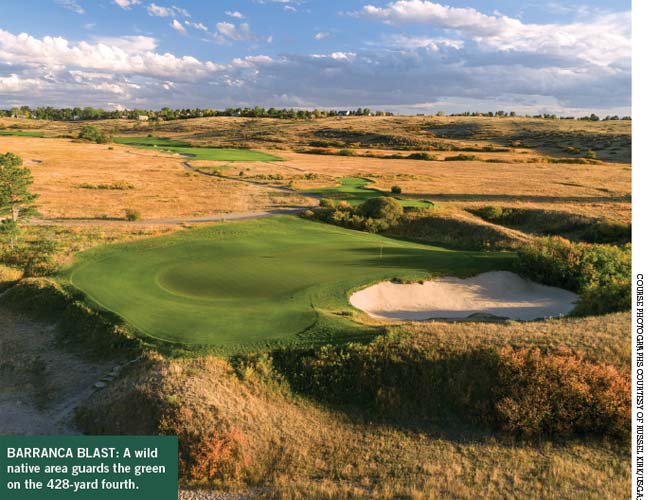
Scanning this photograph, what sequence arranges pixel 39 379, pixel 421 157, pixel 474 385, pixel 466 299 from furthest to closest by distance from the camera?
pixel 421 157, pixel 466 299, pixel 39 379, pixel 474 385

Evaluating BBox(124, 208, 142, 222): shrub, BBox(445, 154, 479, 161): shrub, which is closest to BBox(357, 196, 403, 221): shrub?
BBox(124, 208, 142, 222): shrub

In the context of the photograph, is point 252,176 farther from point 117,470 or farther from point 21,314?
point 117,470

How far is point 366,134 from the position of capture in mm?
166625

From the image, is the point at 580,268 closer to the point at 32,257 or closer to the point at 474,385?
the point at 474,385

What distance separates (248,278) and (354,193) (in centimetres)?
3822

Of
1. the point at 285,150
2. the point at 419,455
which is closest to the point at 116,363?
the point at 419,455

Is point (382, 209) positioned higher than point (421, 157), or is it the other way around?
point (421, 157)

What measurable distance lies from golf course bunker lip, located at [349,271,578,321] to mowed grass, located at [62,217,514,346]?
836 millimetres

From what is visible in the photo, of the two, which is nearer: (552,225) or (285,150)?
(552,225)

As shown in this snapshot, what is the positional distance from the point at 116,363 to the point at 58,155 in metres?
→ 108

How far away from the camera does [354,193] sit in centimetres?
6084

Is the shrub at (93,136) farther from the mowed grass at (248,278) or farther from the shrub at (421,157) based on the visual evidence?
the mowed grass at (248,278)

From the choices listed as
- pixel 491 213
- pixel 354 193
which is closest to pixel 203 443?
pixel 491 213

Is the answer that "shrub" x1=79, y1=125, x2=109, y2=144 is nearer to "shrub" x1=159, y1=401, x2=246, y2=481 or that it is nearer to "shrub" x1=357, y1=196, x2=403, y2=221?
"shrub" x1=357, y1=196, x2=403, y2=221
